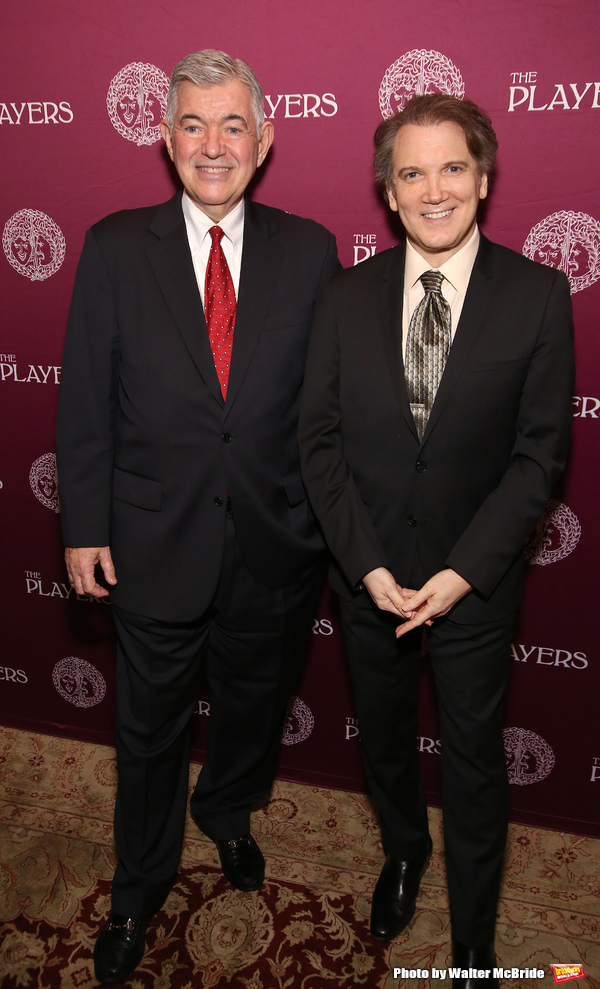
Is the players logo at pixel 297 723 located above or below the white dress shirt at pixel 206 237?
below

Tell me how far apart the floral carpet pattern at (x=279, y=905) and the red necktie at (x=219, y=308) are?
1.36 metres

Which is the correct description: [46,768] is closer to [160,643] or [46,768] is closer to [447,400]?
[160,643]

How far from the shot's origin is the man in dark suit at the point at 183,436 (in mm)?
1846

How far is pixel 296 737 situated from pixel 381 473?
1.23 m

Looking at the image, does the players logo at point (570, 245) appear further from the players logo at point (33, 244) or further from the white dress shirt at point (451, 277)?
the players logo at point (33, 244)

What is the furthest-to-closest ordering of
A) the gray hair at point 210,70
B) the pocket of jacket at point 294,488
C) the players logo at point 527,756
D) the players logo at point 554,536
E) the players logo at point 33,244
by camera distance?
the players logo at point 527,756
the players logo at point 33,244
the players logo at point 554,536
the pocket of jacket at point 294,488
the gray hair at point 210,70

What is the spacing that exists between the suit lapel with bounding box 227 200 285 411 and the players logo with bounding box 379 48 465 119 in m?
0.45

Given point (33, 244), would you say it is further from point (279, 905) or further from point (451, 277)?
point (279, 905)

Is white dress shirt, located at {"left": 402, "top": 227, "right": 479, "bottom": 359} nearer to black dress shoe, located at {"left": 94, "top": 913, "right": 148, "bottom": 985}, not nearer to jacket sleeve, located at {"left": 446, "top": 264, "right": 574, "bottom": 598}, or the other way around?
jacket sleeve, located at {"left": 446, "top": 264, "right": 574, "bottom": 598}

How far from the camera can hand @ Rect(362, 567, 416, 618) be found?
70.4 inches

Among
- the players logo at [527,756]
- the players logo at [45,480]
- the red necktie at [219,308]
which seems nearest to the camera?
the red necktie at [219,308]

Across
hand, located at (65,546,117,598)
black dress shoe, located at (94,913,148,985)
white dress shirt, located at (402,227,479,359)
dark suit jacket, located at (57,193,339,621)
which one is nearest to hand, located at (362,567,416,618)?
dark suit jacket, located at (57,193,339,621)

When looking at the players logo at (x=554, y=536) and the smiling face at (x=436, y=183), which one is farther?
the players logo at (x=554, y=536)

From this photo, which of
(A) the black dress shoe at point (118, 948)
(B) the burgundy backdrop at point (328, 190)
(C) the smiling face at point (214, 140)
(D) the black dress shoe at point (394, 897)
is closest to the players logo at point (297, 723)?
(B) the burgundy backdrop at point (328, 190)
